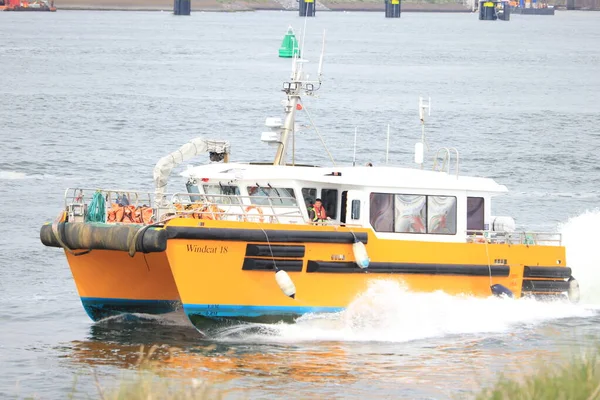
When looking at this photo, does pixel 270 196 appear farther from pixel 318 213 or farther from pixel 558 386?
pixel 558 386

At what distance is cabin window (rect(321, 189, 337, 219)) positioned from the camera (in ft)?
67.1

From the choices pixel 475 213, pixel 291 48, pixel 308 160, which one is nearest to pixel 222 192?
pixel 475 213

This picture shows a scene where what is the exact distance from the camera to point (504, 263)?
21125 mm

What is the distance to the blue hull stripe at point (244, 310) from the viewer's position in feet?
62.0

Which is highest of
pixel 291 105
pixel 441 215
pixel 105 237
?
pixel 291 105

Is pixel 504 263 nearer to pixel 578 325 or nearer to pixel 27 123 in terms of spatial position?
pixel 578 325

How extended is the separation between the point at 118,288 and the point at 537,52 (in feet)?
349

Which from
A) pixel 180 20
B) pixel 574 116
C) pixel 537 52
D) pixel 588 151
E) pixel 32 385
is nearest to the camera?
pixel 32 385

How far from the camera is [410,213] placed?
67.6 feet

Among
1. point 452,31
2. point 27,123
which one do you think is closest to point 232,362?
point 27,123

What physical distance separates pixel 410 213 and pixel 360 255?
5.11 feet

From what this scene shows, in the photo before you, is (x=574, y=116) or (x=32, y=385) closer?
(x=32, y=385)

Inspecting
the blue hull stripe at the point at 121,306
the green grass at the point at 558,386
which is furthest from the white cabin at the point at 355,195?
the green grass at the point at 558,386

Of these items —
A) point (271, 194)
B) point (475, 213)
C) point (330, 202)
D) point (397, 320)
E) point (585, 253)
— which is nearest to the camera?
point (397, 320)
